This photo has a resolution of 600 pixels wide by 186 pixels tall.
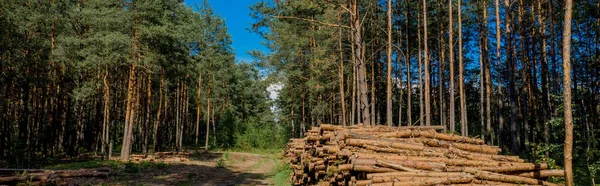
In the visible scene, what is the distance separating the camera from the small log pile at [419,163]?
19.8 feet

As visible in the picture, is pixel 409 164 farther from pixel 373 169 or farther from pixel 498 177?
pixel 498 177

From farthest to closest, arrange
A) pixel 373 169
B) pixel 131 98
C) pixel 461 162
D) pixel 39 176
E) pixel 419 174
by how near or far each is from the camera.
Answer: pixel 131 98 < pixel 39 176 < pixel 461 162 < pixel 373 169 < pixel 419 174

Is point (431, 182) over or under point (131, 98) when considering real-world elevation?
under

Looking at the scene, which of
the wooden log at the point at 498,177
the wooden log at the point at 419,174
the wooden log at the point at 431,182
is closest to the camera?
the wooden log at the point at 431,182

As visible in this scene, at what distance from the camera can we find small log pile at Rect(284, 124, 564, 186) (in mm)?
6031

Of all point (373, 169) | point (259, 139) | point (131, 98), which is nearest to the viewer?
point (373, 169)

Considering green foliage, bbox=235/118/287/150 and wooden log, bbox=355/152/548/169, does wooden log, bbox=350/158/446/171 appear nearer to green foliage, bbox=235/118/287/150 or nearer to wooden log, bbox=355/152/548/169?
wooden log, bbox=355/152/548/169

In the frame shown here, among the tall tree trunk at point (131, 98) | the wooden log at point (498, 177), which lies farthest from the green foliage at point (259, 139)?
the wooden log at point (498, 177)

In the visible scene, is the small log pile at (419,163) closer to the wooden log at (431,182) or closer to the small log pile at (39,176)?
the wooden log at (431,182)

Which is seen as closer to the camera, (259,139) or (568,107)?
(568,107)

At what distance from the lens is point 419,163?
6.46 metres

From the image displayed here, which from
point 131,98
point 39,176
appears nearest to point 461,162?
point 39,176

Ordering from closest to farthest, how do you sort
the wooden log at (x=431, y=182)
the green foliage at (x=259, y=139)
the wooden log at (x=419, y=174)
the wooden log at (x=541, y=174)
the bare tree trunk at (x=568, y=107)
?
1. the wooden log at (x=431, y=182)
2. the bare tree trunk at (x=568, y=107)
3. the wooden log at (x=419, y=174)
4. the wooden log at (x=541, y=174)
5. the green foliage at (x=259, y=139)

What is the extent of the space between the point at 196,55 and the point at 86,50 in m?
12.7
